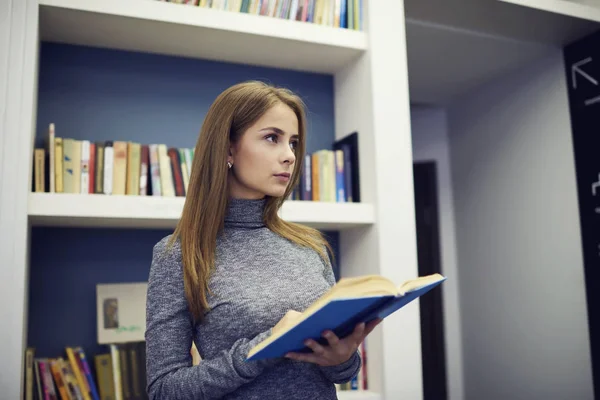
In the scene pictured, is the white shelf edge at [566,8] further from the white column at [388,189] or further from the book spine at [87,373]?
the book spine at [87,373]

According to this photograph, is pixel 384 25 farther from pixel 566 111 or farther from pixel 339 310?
pixel 339 310

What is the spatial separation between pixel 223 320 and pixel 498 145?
2.80 metres

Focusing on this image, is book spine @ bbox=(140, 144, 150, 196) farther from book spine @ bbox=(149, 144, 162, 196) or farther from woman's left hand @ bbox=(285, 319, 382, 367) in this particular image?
woman's left hand @ bbox=(285, 319, 382, 367)

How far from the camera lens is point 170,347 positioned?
1.00 meters

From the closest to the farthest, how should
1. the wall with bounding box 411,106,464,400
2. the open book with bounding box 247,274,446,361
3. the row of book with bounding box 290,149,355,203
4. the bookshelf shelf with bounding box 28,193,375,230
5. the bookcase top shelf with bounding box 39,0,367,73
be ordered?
the open book with bounding box 247,274,446,361 → the bookshelf shelf with bounding box 28,193,375,230 → the bookcase top shelf with bounding box 39,0,367,73 → the row of book with bounding box 290,149,355,203 → the wall with bounding box 411,106,464,400

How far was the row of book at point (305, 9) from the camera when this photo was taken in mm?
2020

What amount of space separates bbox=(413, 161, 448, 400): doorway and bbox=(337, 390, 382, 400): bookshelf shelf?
175 cm

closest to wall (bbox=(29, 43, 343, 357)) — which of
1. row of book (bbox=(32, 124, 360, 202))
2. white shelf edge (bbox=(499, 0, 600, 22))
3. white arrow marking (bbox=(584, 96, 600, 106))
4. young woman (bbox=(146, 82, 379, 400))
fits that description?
row of book (bbox=(32, 124, 360, 202))

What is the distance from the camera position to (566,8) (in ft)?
8.31

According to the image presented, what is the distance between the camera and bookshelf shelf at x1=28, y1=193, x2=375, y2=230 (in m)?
1.73

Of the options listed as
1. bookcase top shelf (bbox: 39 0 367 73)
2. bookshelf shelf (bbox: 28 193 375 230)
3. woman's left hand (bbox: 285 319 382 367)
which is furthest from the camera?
bookcase top shelf (bbox: 39 0 367 73)

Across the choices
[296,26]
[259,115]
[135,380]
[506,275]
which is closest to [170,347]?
[259,115]

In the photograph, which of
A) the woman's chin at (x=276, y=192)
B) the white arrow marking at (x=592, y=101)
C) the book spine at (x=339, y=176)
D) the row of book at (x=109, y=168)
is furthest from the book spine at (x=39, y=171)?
the white arrow marking at (x=592, y=101)

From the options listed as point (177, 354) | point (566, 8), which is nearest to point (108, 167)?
point (177, 354)
